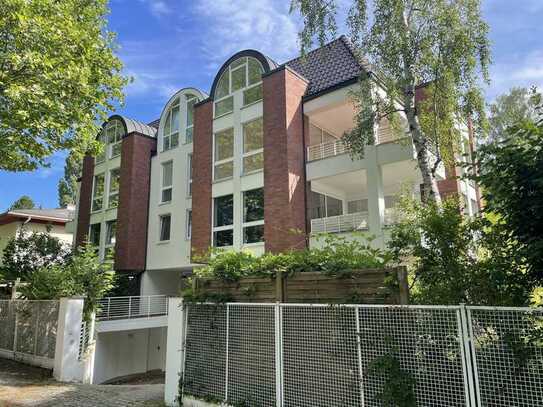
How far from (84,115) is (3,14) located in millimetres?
3249

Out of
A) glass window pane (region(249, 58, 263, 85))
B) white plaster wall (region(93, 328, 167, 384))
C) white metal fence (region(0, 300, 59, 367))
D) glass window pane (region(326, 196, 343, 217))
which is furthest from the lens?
glass window pane (region(249, 58, 263, 85))

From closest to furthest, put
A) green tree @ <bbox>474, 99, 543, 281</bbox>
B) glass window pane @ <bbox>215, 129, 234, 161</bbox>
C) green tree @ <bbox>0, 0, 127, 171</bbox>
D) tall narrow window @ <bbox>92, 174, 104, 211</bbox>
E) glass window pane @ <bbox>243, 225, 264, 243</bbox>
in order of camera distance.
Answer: green tree @ <bbox>474, 99, 543, 281</bbox>
green tree @ <bbox>0, 0, 127, 171</bbox>
glass window pane @ <bbox>243, 225, 264, 243</bbox>
glass window pane @ <bbox>215, 129, 234, 161</bbox>
tall narrow window @ <bbox>92, 174, 104, 211</bbox>

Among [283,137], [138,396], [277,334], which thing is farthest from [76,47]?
[277,334]

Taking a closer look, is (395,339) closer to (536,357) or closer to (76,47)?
(536,357)

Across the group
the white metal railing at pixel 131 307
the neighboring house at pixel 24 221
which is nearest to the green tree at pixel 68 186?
the neighboring house at pixel 24 221

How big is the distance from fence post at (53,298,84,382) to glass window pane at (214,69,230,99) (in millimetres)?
12290

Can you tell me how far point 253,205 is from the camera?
55.8 ft

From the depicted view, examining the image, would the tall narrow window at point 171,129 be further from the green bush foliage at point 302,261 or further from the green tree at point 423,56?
the green bush foliage at point 302,261

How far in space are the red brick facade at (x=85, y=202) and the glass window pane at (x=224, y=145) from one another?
11.5m

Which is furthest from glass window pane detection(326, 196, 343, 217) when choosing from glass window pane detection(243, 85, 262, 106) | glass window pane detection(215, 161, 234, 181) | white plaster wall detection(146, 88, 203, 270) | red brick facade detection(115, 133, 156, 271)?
red brick facade detection(115, 133, 156, 271)

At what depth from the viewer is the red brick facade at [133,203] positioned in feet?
69.8

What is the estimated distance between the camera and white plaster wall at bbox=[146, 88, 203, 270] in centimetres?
2025

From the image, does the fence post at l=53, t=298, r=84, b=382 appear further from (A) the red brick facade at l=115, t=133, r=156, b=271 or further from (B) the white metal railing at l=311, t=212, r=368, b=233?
(A) the red brick facade at l=115, t=133, r=156, b=271

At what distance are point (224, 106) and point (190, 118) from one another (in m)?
3.16
